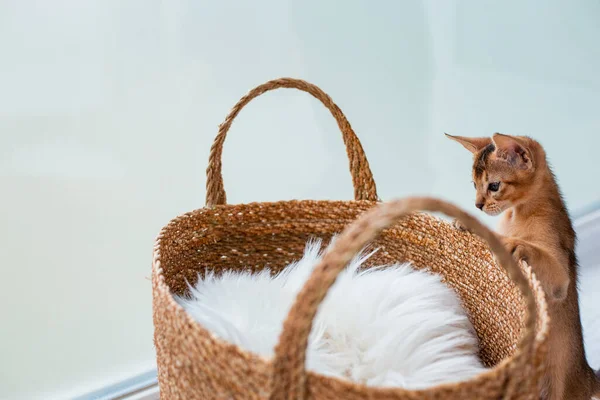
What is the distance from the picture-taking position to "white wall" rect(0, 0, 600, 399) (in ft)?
4.03

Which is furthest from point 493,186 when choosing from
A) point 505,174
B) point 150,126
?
point 150,126

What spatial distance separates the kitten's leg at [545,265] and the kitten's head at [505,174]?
103 millimetres

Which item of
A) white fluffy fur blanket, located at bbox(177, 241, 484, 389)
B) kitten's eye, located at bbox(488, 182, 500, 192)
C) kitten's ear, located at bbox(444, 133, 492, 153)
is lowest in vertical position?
white fluffy fur blanket, located at bbox(177, 241, 484, 389)

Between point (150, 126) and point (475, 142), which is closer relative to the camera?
point (475, 142)

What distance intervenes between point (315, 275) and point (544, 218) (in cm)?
59

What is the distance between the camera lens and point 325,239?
46.3 inches

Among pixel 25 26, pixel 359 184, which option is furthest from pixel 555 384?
pixel 25 26

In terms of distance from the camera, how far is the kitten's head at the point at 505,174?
1.01 meters

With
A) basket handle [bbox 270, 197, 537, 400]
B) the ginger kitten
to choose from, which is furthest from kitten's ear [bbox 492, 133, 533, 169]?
basket handle [bbox 270, 197, 537, 400]

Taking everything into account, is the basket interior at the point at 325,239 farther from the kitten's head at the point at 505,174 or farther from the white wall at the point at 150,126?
the white wall at the point at 150,126

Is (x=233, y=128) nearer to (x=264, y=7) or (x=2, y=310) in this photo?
(x=264, y=7)

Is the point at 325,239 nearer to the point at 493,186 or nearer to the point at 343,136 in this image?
the point at 343,136

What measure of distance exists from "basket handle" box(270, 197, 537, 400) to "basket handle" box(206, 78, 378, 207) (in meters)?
0.51

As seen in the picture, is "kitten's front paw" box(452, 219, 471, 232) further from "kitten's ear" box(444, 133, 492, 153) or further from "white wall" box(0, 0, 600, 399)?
"white wall" box(0, 0, 600, 399)
